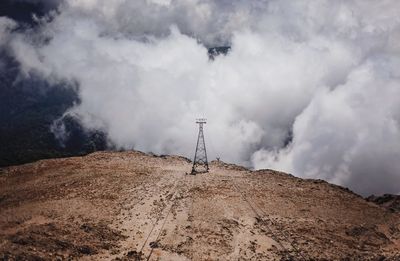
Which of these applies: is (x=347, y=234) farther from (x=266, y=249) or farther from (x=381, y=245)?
(x=266, y=249)

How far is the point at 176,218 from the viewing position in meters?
39.3

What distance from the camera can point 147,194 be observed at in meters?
46.4

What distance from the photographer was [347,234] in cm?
3875

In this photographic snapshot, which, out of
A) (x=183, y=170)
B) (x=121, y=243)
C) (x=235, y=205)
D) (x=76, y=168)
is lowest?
(x=121, y=243)

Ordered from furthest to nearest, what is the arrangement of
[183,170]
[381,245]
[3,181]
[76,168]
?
[183,170] < [76,168] < [3,181] < [381,245]

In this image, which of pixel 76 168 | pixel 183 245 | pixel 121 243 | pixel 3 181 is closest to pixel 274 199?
pixel 183 245

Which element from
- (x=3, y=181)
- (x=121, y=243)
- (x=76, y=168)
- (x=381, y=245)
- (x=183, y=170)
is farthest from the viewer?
(x=183, y=170)

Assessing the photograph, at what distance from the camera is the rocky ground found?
3156 cm

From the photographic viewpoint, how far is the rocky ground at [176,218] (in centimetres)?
3156

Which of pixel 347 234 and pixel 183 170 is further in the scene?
pixel 183 170

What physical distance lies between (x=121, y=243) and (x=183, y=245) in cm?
488

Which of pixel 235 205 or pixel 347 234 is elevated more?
pixel 235 205

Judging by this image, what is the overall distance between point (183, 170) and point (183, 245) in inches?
1307

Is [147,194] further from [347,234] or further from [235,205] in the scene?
[347,234]
